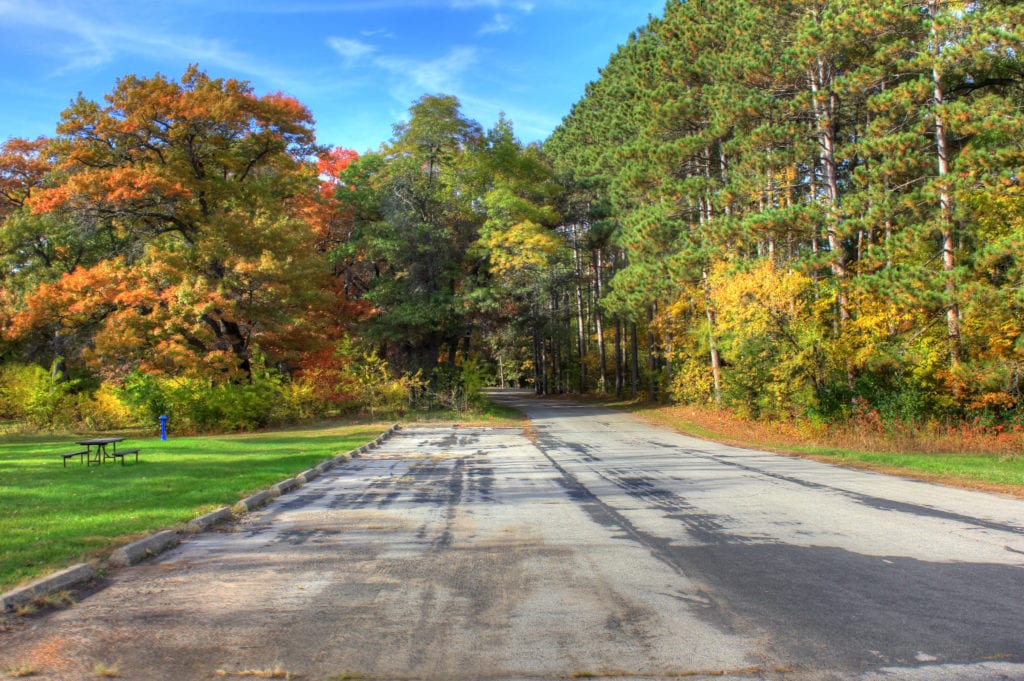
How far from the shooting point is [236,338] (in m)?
28.4

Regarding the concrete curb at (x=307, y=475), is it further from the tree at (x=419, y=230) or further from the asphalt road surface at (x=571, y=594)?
the tree at (x=419, y=230)

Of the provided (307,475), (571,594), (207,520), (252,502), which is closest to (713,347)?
(307,475)

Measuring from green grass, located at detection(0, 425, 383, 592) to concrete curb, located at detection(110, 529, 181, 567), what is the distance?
0.85 feet

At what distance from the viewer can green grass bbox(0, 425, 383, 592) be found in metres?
6.43

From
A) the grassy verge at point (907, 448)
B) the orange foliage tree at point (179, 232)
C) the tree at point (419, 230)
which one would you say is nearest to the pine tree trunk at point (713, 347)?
the grassy verge at point (907, 448)

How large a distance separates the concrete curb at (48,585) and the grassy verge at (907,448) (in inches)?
484

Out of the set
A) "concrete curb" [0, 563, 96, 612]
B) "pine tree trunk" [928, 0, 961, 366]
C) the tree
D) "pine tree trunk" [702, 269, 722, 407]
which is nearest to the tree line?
"pine tree trunk" [928, 0, 961, 366]

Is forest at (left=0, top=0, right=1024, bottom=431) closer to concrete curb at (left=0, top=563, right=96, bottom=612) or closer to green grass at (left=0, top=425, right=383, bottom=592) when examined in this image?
green grass at (left=0, top=425, right=383, bottom=592)

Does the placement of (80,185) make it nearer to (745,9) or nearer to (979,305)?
(745,9)

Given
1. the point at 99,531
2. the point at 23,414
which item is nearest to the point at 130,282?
the point at 23,414

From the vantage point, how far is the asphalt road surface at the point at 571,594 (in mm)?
3855

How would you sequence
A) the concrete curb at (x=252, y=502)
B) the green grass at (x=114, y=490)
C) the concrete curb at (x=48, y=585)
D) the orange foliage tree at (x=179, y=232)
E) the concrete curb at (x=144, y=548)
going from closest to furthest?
the concrete curb at (x=48, y=585) < the concrete curb at (x=144, y=548) < the green grass at (x=114, y=490) < the concrete curb at (x=252, y=502) < the orange foliage tree at (x=179, y=232)

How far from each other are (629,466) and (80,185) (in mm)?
22459

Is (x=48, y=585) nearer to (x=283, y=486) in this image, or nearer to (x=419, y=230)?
(x=283, y=486)
